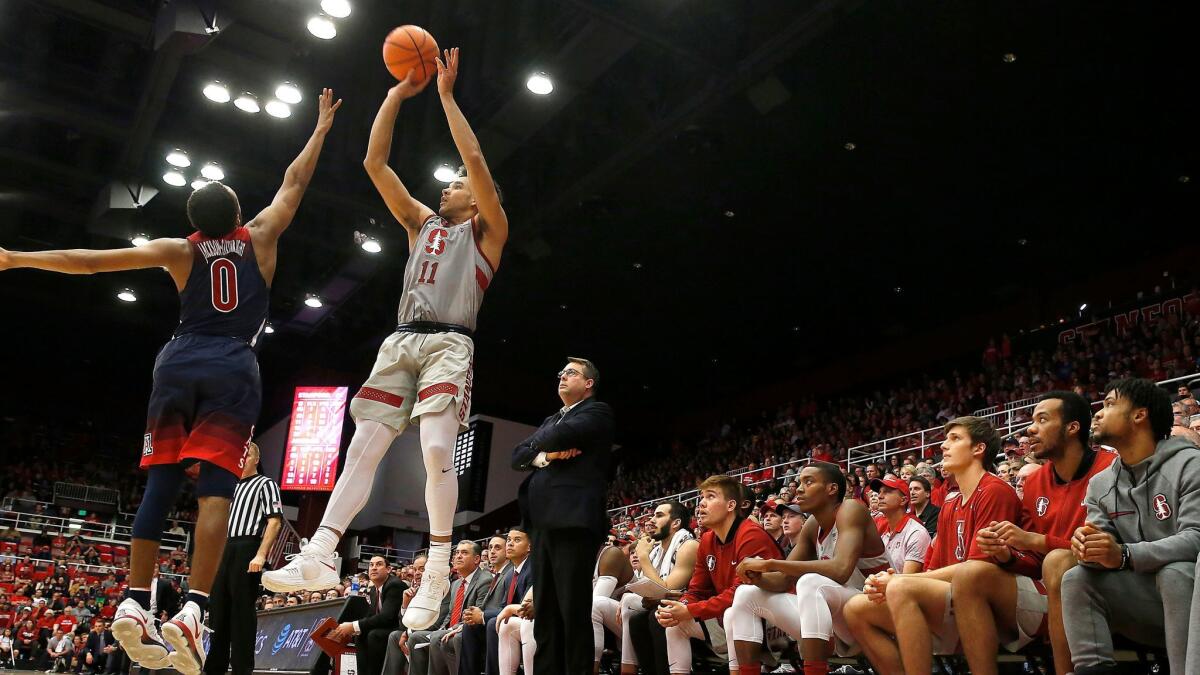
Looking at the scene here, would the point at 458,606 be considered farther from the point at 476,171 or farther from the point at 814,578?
the point at 476,171

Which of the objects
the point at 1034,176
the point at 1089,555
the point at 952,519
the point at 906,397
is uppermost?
the point at 1034,176

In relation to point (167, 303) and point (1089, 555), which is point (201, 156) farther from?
point (1089, 555)

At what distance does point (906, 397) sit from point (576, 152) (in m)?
9.55

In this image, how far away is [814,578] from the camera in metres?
4.70

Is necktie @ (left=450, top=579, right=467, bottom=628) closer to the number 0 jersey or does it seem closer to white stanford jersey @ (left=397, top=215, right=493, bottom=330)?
white stanford jersey @ (left=397, top=215, right=493, bottom=330)

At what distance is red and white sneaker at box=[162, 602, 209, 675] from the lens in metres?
3.69

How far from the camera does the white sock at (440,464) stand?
13.5 feet

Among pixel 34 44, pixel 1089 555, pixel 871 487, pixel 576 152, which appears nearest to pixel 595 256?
pixel 576 152

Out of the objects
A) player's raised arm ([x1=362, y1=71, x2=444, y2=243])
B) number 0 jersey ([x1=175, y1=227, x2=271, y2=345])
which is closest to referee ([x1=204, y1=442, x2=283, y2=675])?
number 0 jersey ([x1=175, y1=227, x2=271, y2=345])

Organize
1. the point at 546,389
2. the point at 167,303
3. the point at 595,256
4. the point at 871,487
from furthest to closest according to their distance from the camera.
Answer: the point at 546,389, the point at 167,303, the point at 595,256, the point at 871,487

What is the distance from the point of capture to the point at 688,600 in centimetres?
571

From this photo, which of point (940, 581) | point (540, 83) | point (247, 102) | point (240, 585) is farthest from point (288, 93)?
point (940, 581)

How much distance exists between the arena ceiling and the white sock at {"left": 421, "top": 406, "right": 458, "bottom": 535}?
8108 millimetres

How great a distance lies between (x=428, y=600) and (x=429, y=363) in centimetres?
100
